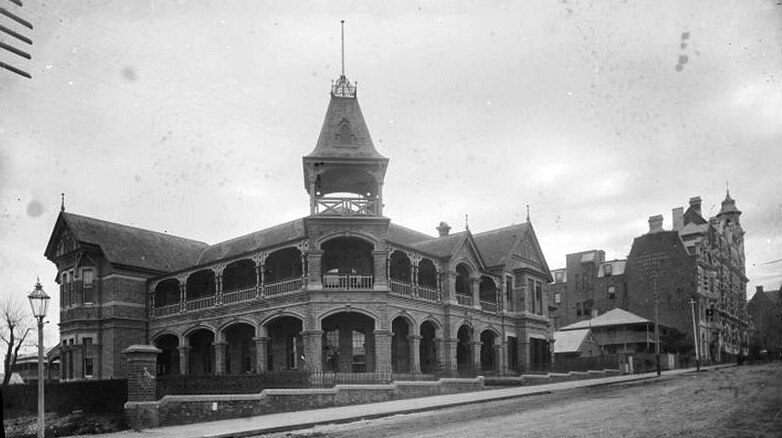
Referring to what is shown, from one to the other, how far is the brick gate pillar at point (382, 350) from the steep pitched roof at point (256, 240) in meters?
8.26

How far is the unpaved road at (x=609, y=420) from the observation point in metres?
13.6

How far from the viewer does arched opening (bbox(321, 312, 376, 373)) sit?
3431 cm

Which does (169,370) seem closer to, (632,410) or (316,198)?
(316,198)

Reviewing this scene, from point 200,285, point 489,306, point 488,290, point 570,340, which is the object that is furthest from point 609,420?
point 570,340

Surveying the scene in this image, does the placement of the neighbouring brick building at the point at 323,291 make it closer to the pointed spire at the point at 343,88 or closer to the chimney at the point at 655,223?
the pointed spire at the point at 343,88

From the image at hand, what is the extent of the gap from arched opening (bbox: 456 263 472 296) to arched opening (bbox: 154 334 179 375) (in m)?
16.5

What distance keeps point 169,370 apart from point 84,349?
4.97m

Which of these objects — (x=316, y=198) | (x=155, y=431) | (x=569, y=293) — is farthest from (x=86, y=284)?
(x=569, y=293)

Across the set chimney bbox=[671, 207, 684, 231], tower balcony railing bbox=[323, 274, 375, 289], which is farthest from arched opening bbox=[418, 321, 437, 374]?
chimney bbox=[671, 207, 684, 231]

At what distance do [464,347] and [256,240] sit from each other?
1373 centimetres

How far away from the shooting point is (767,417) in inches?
578

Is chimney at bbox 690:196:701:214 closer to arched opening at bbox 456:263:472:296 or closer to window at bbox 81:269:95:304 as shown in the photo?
arched opening at bbox 456:263:472:296

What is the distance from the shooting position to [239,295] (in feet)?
122

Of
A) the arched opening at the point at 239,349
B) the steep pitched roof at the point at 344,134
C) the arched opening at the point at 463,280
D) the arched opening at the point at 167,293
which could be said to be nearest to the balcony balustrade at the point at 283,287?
the arched opening at the point at 239,349
